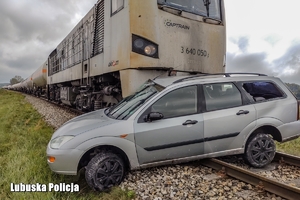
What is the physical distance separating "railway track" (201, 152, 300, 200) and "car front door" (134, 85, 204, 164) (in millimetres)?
401

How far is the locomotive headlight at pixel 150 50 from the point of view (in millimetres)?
5219

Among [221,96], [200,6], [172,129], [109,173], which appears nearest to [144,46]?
[221,96]

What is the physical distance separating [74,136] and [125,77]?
2015 millimetres

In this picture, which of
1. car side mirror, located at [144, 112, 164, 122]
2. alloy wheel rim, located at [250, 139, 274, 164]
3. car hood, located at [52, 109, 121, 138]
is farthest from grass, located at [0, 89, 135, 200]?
alloy wheel rim, located at [250, 139, 274, 164]

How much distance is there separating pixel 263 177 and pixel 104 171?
2133 millimetres

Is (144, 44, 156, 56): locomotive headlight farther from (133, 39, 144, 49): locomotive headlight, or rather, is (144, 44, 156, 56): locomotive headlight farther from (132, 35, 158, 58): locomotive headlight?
(133, 39, 144, 49): locomotive headlight

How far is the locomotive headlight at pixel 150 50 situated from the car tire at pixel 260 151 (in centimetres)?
255

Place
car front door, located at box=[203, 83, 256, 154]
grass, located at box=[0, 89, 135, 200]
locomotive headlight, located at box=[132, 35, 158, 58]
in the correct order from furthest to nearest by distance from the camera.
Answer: locomotive headlight, located at box=[132, 35, 158, 58] → car front door, located at box=[203, 83, 256, 154] → grass, located at box=[0, 89, 135, 200]

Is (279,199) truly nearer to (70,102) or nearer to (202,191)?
(202,191)

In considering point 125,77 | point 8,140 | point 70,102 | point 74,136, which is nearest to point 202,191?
point 74,136

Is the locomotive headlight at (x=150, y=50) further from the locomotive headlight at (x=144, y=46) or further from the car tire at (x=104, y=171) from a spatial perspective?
the car tire at (x=104, y=171)

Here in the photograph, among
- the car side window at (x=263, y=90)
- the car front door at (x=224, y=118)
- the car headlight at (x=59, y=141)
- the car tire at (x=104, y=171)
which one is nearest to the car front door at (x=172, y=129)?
the car front door at (x=224, y=118)

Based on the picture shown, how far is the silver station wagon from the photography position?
3.56 metres

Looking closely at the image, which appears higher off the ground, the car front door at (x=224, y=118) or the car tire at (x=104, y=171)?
the car front door at (x=224, y=118)
